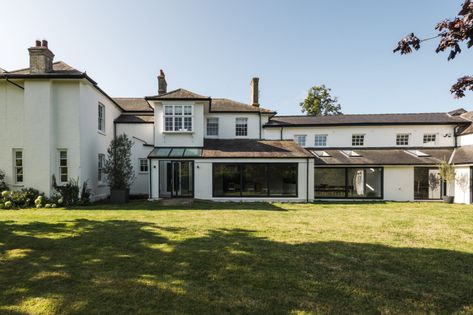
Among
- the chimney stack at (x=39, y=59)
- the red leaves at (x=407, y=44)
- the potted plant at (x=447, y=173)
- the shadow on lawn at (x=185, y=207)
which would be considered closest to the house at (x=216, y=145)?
the chimney stack at (x=39, y=59)

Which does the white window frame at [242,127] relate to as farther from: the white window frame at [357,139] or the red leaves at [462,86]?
the red leaves at [462,86]

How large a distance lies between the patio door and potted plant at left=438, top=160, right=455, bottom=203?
18438 mm

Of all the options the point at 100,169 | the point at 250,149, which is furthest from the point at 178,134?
the point at 100,169

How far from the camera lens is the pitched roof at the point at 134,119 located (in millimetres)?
21094

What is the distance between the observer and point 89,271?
206 inches

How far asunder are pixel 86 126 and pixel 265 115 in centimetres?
1416

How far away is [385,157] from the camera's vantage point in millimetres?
20594

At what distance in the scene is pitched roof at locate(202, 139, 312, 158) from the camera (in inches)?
703

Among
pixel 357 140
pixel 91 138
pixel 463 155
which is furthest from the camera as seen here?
pixel 357 140

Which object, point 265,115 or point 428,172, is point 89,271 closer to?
point 265,115

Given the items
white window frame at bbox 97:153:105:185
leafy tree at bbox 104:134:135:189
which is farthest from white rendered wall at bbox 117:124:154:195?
leafy tree at bbox 104:134:135:189

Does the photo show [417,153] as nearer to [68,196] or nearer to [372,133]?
[372,133]

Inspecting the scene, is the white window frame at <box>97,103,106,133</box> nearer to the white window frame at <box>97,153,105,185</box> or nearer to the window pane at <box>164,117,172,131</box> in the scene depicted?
the white window frame at <box>97,153,105,185</box>

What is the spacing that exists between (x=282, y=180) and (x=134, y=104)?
1598 cm
